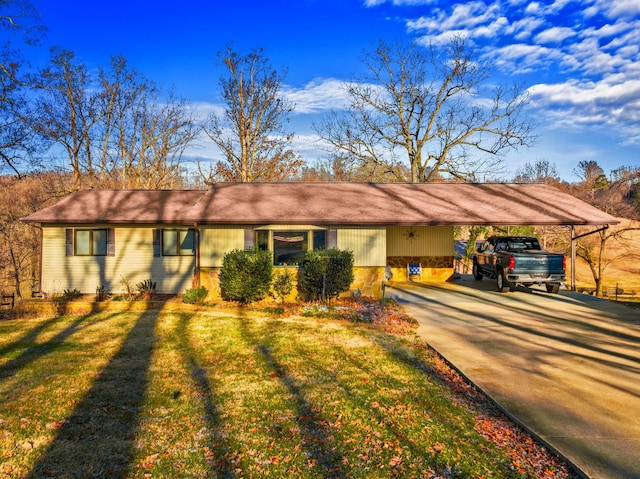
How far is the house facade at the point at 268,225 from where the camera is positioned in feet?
49.2

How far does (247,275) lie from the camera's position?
1312 centimetres

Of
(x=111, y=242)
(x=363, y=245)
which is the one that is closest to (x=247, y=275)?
(x=363, y=245)

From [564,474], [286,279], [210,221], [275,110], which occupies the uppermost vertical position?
[275,110]

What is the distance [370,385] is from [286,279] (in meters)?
7.99

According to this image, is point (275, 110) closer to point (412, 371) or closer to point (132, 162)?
point (132, 162)

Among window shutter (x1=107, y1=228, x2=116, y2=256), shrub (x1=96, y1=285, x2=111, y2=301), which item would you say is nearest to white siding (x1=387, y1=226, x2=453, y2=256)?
window shutter (x1=107, y1=228, x2=116, y2=256)

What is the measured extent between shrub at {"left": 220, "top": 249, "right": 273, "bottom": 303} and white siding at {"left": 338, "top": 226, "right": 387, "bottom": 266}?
296 cm

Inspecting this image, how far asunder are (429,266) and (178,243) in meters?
11.1

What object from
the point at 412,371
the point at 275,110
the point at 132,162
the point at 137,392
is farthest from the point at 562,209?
the point at 132,162

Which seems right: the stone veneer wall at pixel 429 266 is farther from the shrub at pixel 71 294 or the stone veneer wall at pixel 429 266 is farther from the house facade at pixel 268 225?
the shrub at pixel 71 294

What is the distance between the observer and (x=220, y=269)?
48.8 feet

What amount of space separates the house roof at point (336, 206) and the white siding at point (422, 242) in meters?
1.83

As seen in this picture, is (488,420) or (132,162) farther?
(132,162)

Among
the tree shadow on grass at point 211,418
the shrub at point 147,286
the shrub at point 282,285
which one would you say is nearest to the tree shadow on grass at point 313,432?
the tree shadow on grass at point 211,418
